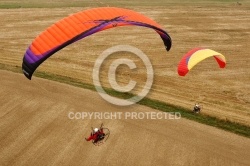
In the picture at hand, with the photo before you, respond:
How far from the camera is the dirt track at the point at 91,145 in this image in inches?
648

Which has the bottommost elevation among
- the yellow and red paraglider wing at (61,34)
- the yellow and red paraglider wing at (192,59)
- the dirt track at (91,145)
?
the dirt track at (91,145)

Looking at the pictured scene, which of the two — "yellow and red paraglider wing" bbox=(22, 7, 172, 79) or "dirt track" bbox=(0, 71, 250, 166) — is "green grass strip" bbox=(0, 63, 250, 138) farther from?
"yellow and red paraglider wing" bbox=(22, 7, 172, 79)

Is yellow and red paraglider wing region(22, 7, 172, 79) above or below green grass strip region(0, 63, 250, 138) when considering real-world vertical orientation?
above

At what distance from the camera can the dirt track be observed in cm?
1645

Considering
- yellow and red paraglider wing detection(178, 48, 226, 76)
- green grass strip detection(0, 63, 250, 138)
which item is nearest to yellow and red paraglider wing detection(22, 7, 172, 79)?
yellow and red paraglider wing detection(178, 48, 226, 76)

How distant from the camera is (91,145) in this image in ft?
57.1

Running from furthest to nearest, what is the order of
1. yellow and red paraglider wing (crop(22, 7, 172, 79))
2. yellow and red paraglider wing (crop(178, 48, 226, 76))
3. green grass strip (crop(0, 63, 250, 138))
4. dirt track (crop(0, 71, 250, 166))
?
green grass strip (crop(0, 63, 250, 138))
yellow and red paraglider wing (crop(178, 48, 226, 76))
dirt track (crop(0, 71, 250, 166))
yellow and red paraglider wing (crop(22, 7, 172, 79))

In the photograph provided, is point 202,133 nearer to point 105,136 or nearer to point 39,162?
point 105,136

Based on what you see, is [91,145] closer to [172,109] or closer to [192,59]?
[172,109]

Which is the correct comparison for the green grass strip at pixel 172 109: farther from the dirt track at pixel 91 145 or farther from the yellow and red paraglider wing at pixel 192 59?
the yellow and red paraglider wing at pixel 192 59

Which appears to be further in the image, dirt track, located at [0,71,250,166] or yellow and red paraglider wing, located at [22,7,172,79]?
dirt track, located at [0,71,250,166]

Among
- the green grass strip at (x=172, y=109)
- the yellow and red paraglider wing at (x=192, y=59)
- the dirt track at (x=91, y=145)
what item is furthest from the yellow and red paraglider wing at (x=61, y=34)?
the green grass strip at (x=172, y=109)

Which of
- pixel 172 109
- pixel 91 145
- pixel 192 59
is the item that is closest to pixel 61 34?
pixel 91 145

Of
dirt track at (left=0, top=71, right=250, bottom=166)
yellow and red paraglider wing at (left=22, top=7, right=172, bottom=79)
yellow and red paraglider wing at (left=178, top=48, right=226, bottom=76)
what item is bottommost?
dirt track at (left=0, top=71, right=250, bottom=166)
